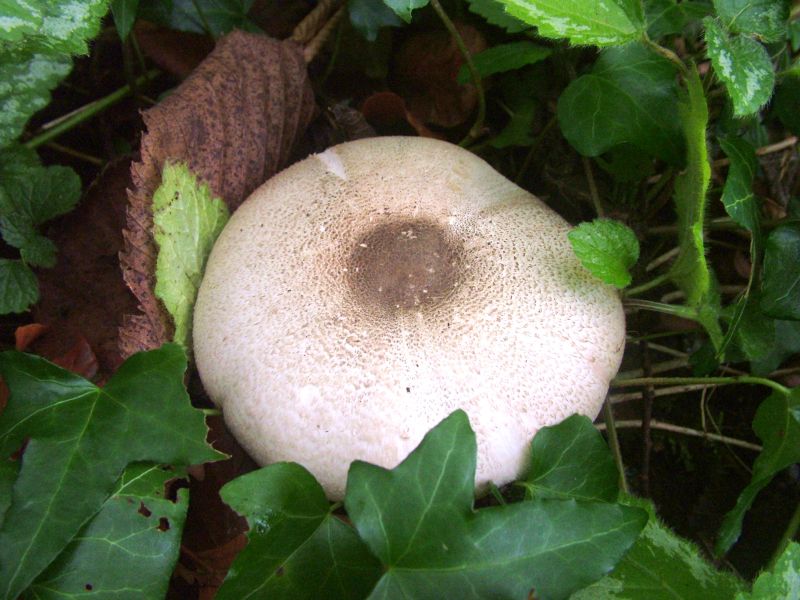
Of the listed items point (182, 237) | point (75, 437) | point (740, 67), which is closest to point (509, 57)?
point (740, 67)

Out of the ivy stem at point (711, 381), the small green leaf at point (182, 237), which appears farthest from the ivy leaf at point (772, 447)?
the small green leaf at point (182, 237)

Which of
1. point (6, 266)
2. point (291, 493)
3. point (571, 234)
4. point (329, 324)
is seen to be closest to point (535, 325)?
point (571, 234)

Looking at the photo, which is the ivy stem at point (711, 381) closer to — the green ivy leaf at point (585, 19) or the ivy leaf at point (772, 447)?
the ivy leaf at point (772, 447)

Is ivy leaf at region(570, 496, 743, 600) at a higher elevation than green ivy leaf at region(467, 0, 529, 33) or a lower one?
lower

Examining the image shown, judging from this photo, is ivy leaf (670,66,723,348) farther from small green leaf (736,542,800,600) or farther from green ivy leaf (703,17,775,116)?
small green leaf (736,542,800,600)

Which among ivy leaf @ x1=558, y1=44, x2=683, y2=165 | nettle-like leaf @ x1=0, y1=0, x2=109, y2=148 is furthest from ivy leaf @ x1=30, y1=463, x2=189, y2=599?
ivy leaf @ x1=558, y1=44, x2=683, y2=165

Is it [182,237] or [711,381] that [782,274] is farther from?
[182,237]
